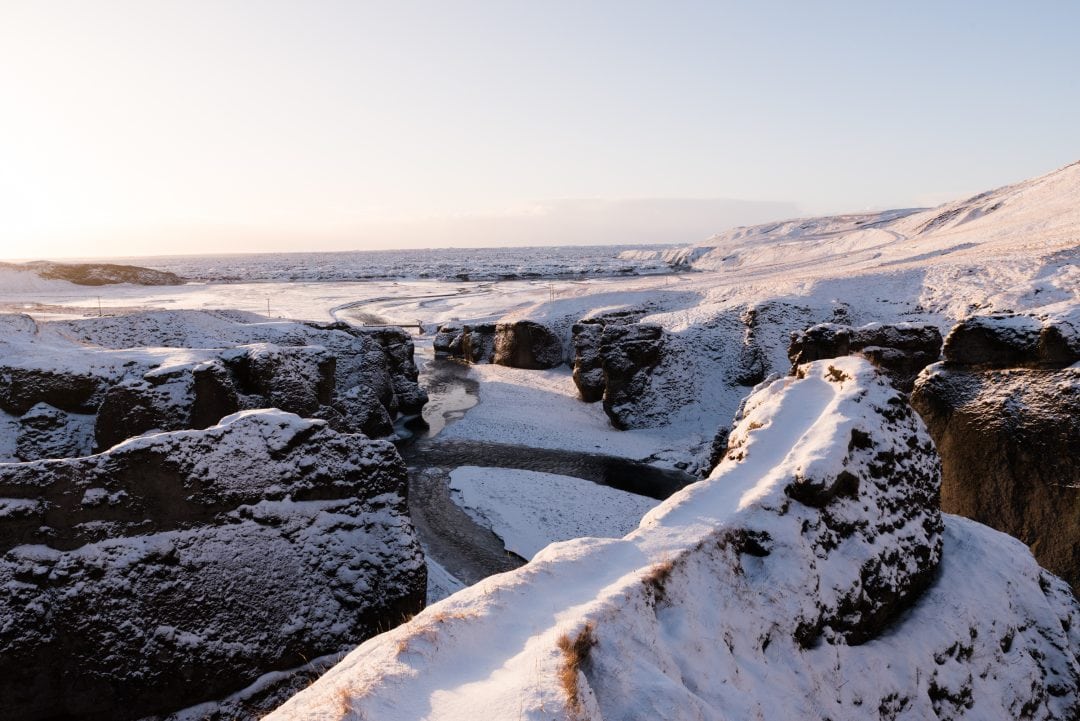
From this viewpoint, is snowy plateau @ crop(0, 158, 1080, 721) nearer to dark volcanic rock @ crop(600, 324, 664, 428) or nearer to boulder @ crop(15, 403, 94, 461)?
boulder @ crop(15, 403, 94, 461)

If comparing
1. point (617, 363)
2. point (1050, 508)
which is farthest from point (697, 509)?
point (617, 363)

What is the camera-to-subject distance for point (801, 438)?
1241cm

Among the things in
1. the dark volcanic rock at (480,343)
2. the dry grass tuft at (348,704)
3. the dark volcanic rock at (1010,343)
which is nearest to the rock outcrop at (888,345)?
the dark volcanic rock at (1010,343)

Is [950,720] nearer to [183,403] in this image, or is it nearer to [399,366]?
[183,403]

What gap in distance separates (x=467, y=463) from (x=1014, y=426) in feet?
79.5

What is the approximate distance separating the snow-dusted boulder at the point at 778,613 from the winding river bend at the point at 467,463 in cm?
1316

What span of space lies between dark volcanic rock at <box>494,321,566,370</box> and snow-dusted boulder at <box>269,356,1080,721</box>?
4305cm

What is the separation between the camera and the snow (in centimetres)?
2552

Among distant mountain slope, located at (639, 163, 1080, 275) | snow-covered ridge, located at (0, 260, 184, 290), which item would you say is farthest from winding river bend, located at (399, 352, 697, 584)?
snow-covered ridge, located at (0, 260, 184, 290)

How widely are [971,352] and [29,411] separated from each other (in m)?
30.9

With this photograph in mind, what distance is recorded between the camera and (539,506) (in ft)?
91.9

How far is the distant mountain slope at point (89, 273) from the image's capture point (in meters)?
107

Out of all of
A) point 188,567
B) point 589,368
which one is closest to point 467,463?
point 589,368

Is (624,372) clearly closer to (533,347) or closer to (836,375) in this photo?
(533,347)
